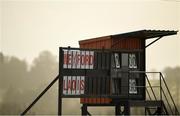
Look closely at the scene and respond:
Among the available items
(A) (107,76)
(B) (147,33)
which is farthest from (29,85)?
(A) (107,76)

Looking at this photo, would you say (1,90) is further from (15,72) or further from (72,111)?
(72,111)

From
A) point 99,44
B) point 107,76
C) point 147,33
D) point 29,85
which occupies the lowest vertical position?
point 29,85

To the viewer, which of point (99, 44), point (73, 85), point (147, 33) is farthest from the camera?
point (99, 44)

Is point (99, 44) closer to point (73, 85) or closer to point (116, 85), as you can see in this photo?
point (116, 85)

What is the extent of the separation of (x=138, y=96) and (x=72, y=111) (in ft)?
55.8

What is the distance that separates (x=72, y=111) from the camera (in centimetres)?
3941

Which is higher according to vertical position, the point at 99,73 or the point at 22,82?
the point at 99,73

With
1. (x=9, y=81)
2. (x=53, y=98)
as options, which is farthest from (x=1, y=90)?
(x=53, y=98)

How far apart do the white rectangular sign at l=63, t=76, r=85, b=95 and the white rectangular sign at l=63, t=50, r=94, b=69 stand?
0.52 m

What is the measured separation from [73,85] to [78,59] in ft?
4.10

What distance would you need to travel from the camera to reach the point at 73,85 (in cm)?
2091

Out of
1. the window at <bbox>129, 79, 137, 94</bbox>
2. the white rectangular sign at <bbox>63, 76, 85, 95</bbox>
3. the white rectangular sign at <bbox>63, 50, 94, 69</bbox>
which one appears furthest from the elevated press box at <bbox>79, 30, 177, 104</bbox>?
the white rectangular sign at <bbox>63, 76, 85, 95</bbox>

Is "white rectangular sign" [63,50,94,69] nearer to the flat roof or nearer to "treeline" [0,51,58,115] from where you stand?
→ the flat roof

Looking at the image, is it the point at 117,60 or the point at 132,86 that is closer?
the point at 117,60
